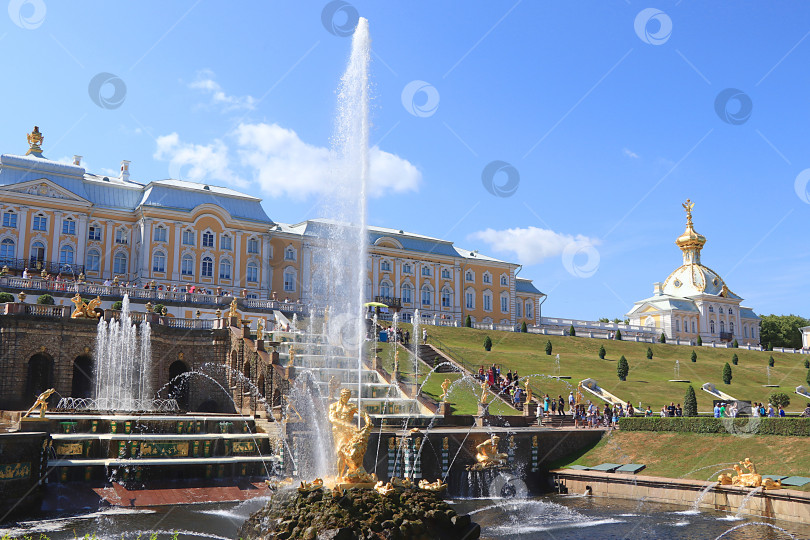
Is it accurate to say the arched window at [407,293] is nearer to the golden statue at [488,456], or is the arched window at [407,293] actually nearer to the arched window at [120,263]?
the arched window at [120,263]

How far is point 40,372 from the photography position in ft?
109

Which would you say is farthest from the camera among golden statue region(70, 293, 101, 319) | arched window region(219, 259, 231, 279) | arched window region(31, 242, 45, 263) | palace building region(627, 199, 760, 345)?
palace building region(627, 199, 760, 345)

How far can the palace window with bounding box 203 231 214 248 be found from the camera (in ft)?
189

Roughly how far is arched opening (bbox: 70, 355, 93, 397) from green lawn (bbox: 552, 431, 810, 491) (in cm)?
2190

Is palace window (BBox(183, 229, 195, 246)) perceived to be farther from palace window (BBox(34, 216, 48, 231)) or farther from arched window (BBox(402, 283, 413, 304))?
arched window (BBox(402, 283, 413, 304))

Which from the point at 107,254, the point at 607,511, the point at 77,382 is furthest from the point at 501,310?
the point at 607,511

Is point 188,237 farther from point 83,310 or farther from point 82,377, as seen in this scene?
point 82,377

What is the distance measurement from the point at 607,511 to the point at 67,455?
53.7 feet

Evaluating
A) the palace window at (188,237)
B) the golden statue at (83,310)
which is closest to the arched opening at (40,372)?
the golden statue at (83,310)

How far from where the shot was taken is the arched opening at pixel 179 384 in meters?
35.9

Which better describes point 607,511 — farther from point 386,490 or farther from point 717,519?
point 386,490

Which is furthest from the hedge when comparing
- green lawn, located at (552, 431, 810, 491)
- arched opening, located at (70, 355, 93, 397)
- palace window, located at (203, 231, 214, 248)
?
palace window, located at (203, 231, 214, 248)

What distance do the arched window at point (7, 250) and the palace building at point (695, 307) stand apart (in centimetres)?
7603

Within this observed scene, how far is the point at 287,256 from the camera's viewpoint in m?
63.3
